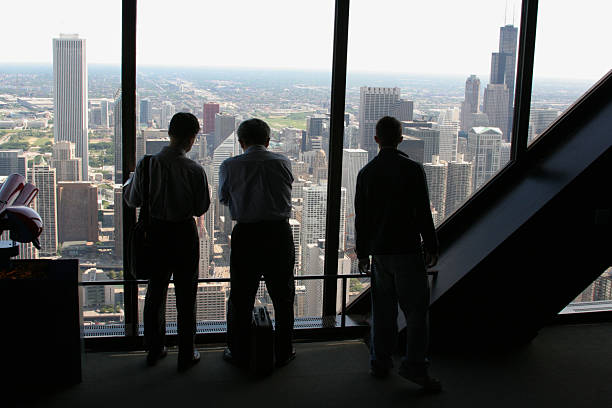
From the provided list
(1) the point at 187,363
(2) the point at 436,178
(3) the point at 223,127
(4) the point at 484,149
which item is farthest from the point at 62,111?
(4) the point at 484,149

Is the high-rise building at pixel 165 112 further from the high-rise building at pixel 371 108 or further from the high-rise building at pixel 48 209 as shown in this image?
the high-rise building at pixel 371 108

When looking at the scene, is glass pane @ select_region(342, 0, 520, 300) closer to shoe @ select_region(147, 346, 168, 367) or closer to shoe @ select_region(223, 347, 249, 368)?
shoe @ select_region(223, 347, 249, 368)

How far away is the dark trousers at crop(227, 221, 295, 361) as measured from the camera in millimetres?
3363

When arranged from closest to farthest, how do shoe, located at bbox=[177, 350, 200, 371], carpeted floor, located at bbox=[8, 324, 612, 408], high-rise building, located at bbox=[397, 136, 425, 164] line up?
carpeted floor, located at bbox=[8, 324, 612, 408]
shoe, located at bbox=[177, 350, 200, 371]
high-rise building, located at bbox=[397, 136, 425, 164]

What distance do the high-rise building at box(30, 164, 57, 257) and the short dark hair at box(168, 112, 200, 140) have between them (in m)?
0.92

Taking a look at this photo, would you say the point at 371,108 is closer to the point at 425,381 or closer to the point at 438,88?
the point at 438,88

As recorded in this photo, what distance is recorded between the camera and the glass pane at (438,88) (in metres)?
4.00

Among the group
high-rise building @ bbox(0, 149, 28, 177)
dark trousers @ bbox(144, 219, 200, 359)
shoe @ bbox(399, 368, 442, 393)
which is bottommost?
shoe @ bbox(399, 368, 442, 393)

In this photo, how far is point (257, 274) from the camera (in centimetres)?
343

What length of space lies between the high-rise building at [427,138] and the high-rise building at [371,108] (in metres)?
0.23

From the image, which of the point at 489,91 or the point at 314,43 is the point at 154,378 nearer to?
the point at 314,43

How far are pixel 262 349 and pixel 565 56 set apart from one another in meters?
2.91

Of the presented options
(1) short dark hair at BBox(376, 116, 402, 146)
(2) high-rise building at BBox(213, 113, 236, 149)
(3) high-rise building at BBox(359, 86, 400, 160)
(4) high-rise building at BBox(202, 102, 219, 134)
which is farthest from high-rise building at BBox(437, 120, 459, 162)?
(4) high-rise building at BBox(202, 102, 219, 134)

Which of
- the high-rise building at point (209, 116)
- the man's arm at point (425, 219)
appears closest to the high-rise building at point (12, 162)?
the high-rise building at point (209, 116)
